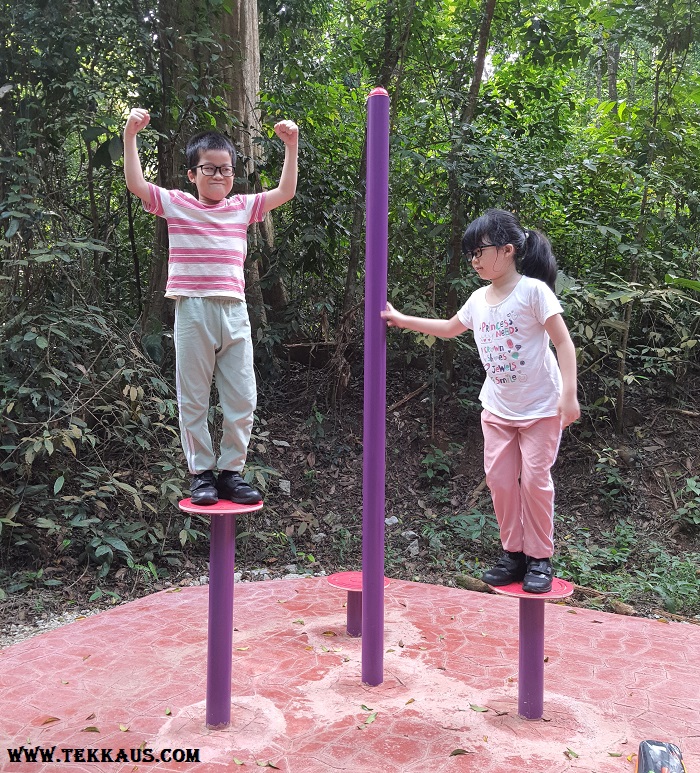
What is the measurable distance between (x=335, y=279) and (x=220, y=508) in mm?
4422

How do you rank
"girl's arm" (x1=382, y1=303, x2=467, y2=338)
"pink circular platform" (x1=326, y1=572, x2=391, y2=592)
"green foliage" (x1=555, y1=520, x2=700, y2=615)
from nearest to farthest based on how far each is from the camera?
"girl's arm" (x1=382, y1=303, x2=467, y2=338)
"pink circular platform" (x1=326, y1=572, x2=391, y2=592)
"green foliage" (x1=555, y1=520, x2=700, y2=615)

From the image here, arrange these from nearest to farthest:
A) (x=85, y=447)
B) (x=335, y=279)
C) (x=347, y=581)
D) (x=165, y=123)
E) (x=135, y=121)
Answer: (x=135, y=121) < (x=347, y=581) < (x=85, y=447) < (x=165, y=123) < (x=335, y=279)

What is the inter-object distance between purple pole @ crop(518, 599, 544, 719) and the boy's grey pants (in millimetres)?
1253

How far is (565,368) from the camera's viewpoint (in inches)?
103

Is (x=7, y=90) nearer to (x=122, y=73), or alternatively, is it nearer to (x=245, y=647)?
(x=122, y=73)

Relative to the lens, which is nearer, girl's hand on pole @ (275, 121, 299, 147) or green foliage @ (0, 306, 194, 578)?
girl's hand on pole @ (275, 121, 299, 147)

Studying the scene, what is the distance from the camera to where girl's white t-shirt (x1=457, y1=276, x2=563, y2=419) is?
2.67m

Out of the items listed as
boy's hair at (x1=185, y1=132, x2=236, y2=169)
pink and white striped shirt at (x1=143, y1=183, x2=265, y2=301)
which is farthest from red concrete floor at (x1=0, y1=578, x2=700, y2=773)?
boy's hair at (x1=185, y1=132, x2=236, y2=169)

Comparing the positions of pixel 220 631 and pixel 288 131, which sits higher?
pixel 288 131

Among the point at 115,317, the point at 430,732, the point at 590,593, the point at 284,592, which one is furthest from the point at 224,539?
the point at 115,317

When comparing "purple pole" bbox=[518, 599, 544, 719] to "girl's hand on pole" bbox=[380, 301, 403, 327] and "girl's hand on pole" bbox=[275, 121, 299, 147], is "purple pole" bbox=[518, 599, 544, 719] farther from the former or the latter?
"girl's hand on pole" bbox=[275, 121, 299, 147]

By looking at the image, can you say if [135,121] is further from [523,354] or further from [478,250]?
[523,354]

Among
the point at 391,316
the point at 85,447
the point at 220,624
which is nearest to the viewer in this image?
the point at 220,624

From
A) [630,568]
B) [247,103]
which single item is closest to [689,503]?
[630,568]
